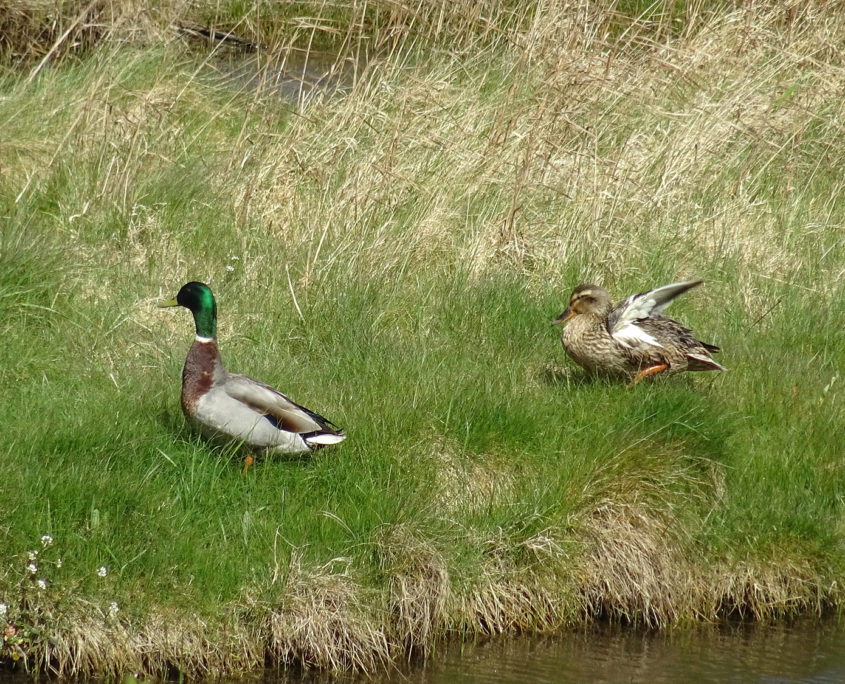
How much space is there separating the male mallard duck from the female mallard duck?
61.7 inches

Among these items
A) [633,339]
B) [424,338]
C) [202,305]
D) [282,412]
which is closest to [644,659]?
[633,339]

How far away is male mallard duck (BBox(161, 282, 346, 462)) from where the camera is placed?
5.15 m

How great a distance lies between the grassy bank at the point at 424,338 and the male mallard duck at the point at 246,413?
0.18 meters

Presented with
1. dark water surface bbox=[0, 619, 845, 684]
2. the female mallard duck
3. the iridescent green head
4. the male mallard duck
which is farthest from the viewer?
the female mallard duck

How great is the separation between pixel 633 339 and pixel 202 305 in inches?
87.5

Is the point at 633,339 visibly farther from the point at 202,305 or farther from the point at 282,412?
the point at 202,305

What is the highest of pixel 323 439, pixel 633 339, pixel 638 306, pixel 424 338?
pixel 638 306

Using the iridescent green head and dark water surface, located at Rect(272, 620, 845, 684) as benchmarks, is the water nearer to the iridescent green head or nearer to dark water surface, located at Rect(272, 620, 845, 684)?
Answer: dark water surface, located at Rect(272, 620, 845, 684)

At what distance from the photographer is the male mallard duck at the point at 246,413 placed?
5148mm

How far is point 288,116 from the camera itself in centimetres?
912

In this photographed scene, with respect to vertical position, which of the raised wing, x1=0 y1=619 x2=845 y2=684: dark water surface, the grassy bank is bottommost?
x1=0 y1=619 x2=845 y2=684: dark water surface

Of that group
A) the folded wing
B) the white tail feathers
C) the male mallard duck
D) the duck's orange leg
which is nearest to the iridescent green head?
the male mallard duck

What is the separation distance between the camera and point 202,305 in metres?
5.50

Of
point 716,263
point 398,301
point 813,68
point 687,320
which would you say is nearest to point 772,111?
point 813,68
